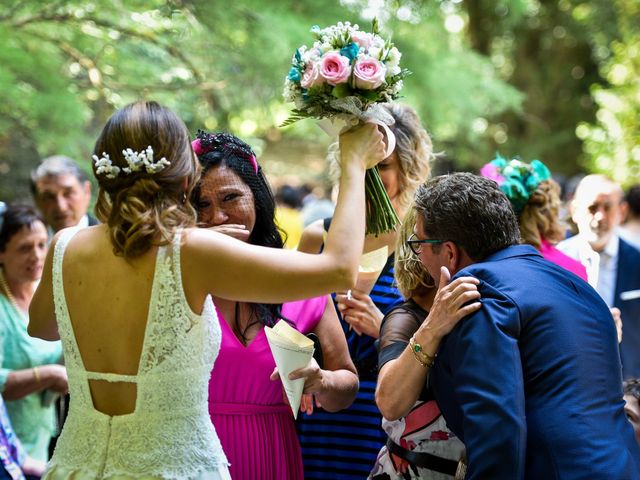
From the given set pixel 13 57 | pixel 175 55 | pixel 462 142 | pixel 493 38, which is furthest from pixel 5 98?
pixel 493 38

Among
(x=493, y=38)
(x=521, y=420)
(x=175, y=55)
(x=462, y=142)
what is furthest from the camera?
(x=493, y=38)

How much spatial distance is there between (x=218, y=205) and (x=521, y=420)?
1336mm

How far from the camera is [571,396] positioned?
2289 millimetres

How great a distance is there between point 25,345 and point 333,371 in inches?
87.2

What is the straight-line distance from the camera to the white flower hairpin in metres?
2.15

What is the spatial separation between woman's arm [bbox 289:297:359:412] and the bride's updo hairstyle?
0.91 metres

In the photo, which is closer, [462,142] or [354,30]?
[354,30]

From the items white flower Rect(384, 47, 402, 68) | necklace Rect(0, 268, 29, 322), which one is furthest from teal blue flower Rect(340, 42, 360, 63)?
necklace Rect(0, 268, 29, 322)

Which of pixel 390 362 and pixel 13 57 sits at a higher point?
pixel 13 57

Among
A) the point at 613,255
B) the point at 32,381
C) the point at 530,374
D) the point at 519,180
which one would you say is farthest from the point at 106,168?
the point at 613,255

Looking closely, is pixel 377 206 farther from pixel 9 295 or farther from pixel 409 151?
pixel 9 295

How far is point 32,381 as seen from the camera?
4336 millimetres

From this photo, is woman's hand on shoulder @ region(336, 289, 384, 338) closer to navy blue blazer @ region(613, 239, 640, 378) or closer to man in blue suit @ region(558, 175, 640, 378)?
man in blue suit @ region(558, 175, 640, 378)

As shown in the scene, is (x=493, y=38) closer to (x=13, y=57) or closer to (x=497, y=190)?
(x=13, y=57)
